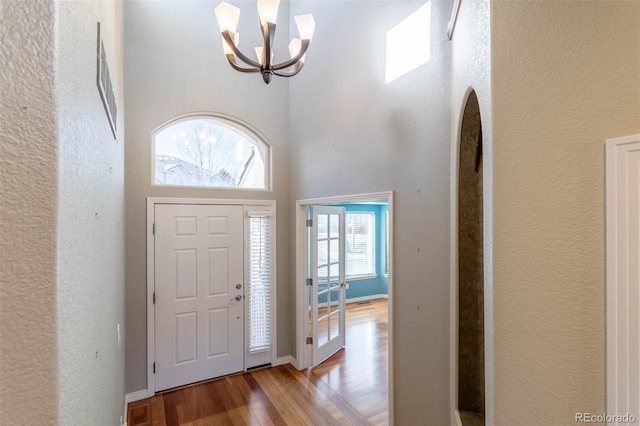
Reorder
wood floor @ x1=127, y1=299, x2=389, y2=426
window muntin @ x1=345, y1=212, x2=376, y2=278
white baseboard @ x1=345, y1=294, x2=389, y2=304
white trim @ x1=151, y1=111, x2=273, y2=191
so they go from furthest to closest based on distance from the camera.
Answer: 1. window muntin @ x1=345, y1=212, x2=376, y2=278
2. white baseboard @ x1=345, y1=294, x2=389, y2=304
3. white trim @ x1=151, y1=111, x2=273, y2=191
4. wood floor @ x1=127, y1=299, x2=389, y2=426

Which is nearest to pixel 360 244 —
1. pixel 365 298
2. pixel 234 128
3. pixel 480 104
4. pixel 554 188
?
pixel 365 298

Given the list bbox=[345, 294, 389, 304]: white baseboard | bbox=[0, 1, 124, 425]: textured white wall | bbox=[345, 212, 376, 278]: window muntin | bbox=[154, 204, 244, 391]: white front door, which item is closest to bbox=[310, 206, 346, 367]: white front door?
bbox=[154, 204, 244, 391]: white front door

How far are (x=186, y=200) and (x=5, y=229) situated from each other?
125 inches

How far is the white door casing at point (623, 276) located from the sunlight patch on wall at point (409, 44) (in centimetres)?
164

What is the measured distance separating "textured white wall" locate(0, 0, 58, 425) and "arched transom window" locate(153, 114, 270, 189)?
314cm

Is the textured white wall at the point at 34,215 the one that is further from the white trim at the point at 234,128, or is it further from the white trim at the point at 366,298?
the white trim at the point at 366,298

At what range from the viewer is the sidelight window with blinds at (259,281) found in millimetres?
3787

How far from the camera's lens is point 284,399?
3152mm

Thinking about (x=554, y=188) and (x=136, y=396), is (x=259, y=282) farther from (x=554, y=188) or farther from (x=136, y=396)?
(x=554, y=188)

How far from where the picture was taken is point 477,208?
6.35ft

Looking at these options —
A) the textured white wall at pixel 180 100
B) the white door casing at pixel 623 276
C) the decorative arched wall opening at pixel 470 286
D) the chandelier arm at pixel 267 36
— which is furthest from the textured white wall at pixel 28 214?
the textured white wall at pixel 180 100

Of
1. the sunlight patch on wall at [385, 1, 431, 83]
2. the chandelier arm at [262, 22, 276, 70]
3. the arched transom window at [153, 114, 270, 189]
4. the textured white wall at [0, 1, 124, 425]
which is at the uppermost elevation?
the sunlight patch on wall at [385, 1, 431, 83]

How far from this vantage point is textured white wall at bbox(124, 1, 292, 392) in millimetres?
3184

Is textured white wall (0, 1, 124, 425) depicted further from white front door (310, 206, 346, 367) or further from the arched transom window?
white front door (310, 206, 346, 367)
